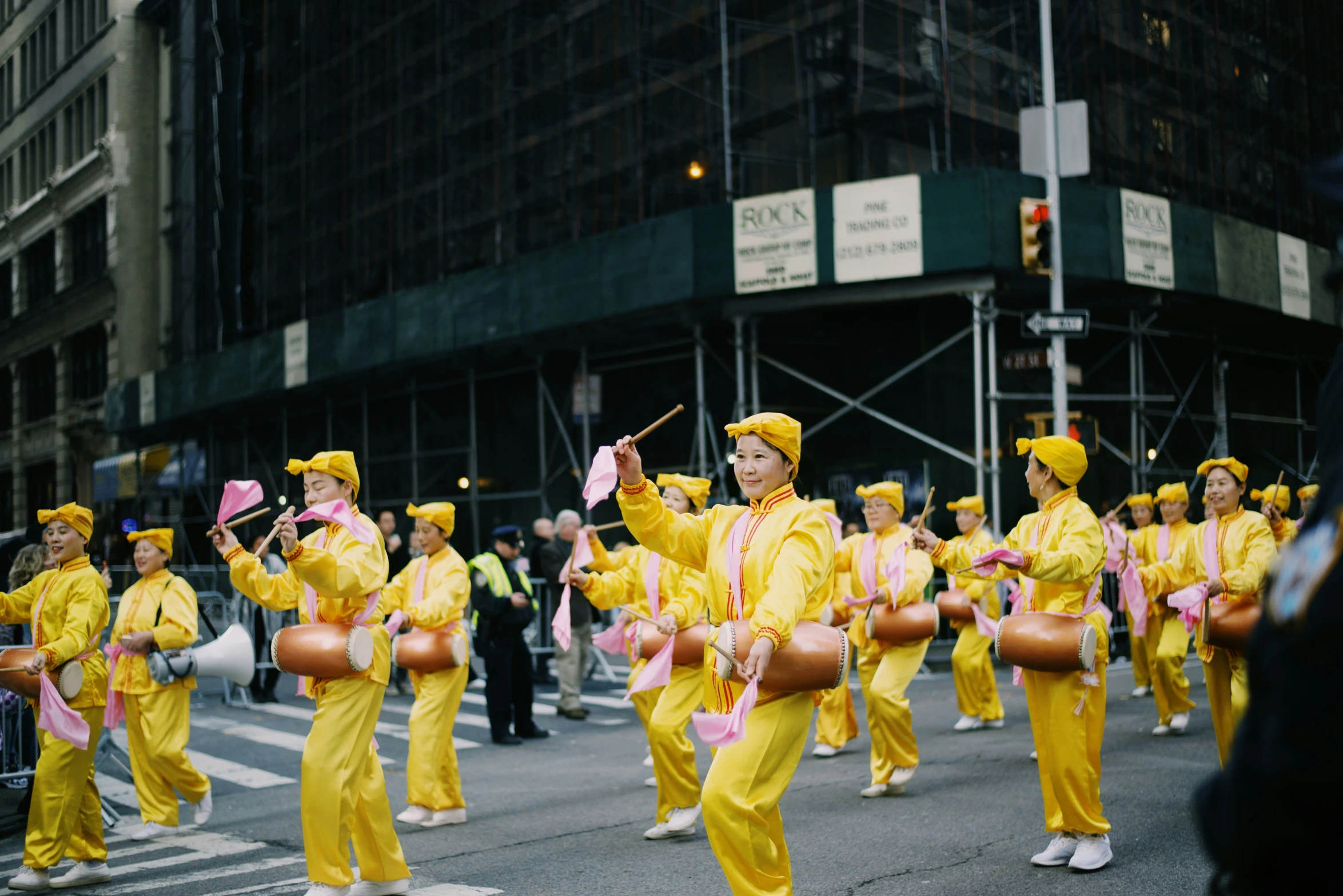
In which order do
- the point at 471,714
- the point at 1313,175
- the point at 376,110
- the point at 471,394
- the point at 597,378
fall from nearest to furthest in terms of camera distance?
the point at 1313,175
the point at 471,714
the point at 597,378
the point at 471,394
the point at 376,110

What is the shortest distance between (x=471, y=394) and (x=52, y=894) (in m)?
16.3

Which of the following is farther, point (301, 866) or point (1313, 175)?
point (301, 866)

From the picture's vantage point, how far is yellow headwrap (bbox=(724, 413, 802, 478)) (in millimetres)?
4770

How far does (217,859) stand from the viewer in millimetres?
7062

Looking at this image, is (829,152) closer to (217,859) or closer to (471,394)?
(471,394)

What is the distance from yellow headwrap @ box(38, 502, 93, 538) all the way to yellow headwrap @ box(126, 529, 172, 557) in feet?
4.02

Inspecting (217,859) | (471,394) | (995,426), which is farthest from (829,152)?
(217,859)

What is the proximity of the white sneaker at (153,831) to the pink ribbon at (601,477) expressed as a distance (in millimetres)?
4569

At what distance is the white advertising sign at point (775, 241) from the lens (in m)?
16.6

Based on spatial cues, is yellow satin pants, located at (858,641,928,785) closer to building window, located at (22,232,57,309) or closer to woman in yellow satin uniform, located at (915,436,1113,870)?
woman in yellow satin uniform, located at (915,436,1113,870)

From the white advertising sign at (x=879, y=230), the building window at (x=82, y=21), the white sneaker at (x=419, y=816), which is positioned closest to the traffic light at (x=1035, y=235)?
the white advertising sign at (x=879, y=230)

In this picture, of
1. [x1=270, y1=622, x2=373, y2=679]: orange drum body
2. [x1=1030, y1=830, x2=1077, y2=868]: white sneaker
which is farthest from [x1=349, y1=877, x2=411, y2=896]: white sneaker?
[x1=1030, y1=830, x2=1077, y2=868]: white sneaker

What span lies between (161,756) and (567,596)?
297 centimetres

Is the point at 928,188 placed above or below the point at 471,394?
above
